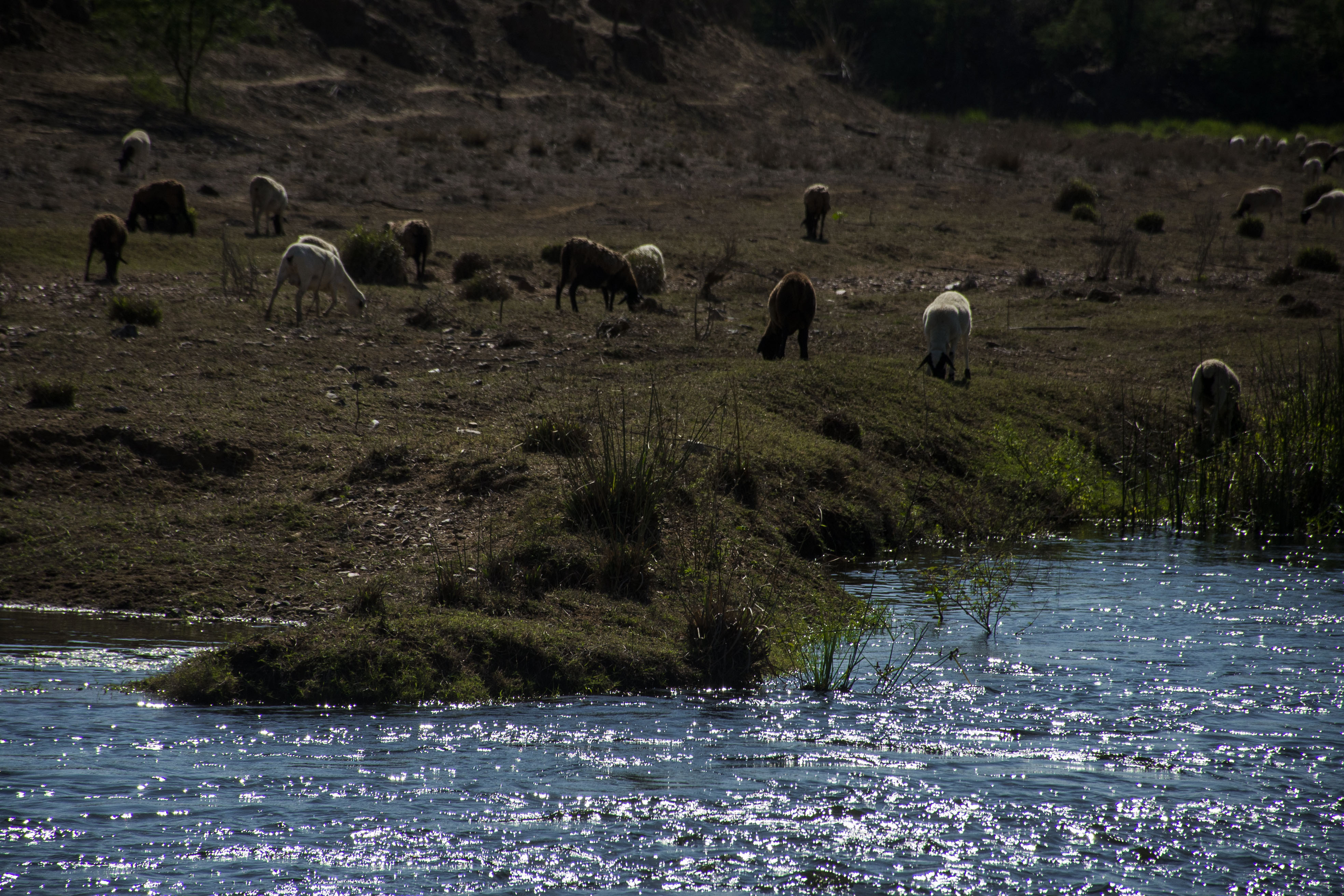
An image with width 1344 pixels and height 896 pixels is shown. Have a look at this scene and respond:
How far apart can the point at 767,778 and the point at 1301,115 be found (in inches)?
2696

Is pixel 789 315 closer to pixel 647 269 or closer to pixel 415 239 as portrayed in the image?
pixel 647 269

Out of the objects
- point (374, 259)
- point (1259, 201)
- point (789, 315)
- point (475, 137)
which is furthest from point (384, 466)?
point (1259, 201)

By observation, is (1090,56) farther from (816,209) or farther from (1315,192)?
(816,209)

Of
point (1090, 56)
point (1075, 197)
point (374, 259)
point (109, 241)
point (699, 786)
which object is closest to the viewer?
point (699, 786)

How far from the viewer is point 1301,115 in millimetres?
61406

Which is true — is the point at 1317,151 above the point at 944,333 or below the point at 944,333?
above

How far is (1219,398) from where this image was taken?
427 inches

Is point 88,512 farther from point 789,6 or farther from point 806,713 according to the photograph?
point 789,6

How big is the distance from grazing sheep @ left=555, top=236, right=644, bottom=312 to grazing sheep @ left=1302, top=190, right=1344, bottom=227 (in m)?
21.5

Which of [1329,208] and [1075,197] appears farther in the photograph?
[1329,208]

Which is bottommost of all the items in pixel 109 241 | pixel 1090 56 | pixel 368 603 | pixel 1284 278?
pixel 368 603

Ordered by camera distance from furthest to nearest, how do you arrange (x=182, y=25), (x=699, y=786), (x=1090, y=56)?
(x=1090, y=56), (x=182, y=25), (x=699, y=786)

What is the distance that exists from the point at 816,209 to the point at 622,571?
1719 centimetres

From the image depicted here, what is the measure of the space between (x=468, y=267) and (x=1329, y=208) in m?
23.1
